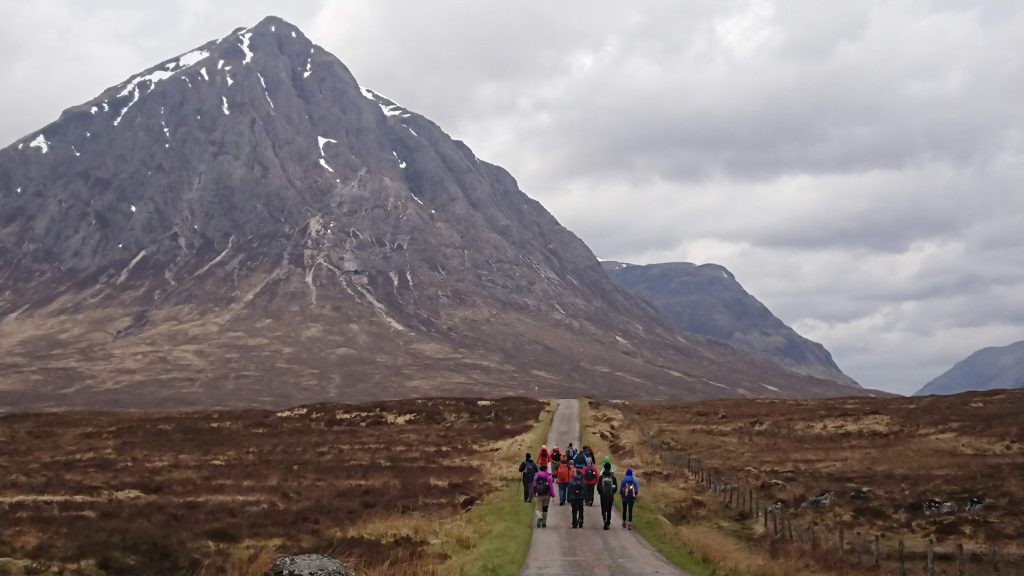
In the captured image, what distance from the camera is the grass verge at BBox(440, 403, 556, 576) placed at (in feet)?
74.0

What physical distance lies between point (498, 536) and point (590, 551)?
358 cm

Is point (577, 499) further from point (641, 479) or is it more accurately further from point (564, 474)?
point (641, 479)

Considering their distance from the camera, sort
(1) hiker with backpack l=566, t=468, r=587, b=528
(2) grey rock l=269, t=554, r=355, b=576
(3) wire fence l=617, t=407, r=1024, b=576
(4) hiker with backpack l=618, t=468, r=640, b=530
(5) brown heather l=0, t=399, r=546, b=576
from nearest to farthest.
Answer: (2) grey rock l=269, t=554, r=355, b=576 → (3) wire fence l=617, t=407, r=1024, b=576 → (5) brown heather l=0, t=399, r=546, b=576 → (1) hiker with backpack l=566, t=468, r=587, b=528 → (4) hiker with backpack l=618, t=468, r=640, b=530

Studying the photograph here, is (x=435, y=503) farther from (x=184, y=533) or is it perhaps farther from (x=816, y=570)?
(x=816, y=570)

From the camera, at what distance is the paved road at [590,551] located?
2219 centimetres

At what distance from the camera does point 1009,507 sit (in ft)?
119

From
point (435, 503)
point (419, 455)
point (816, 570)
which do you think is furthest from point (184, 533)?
point (419, 455)

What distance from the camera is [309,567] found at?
17.0 meters

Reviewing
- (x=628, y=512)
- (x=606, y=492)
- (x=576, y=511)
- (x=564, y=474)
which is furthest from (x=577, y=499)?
(x=564, y=474)

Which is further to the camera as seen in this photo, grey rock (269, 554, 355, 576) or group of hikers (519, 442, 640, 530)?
group of hikers (519, 442, 640, 530)

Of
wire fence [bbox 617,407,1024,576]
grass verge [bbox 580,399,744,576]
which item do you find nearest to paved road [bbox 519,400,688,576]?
grass verge [bbox 580,399,744,576]

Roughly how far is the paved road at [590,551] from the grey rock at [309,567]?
5856mm

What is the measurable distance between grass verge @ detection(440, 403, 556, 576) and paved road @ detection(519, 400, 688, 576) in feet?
1.55

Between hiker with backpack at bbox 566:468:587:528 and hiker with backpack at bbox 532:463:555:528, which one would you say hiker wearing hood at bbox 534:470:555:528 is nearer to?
hiker with backpack at bbox 532:463:555:528
